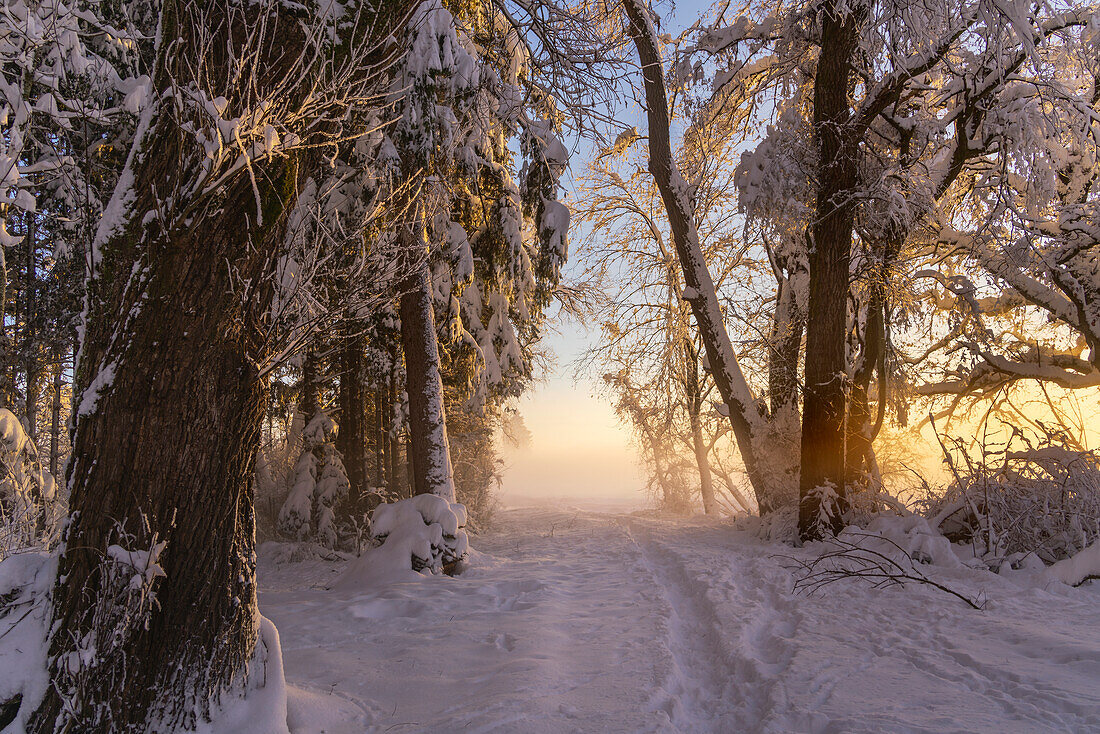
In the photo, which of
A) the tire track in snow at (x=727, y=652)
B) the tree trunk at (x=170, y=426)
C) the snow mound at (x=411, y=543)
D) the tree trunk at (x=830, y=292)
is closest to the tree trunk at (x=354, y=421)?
the snow mound at (x=411, y=543)

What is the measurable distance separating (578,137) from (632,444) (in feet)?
56.0

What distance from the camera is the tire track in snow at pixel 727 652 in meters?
2.92

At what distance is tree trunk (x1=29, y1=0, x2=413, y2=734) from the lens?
2.43m

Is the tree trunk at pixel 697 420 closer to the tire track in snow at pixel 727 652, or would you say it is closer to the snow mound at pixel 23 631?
the tire track in snow at pixel 727 652

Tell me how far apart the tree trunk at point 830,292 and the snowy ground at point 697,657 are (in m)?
1.99

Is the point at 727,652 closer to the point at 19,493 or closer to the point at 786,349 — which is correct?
the point at 19,493

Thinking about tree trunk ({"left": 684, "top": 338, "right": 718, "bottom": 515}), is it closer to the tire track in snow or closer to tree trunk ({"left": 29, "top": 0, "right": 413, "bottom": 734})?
the tire track in snow

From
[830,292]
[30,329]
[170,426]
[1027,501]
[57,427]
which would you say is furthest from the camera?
[57,427]

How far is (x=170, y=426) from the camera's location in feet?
8.51

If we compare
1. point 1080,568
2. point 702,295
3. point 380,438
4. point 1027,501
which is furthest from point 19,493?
point 1027,501

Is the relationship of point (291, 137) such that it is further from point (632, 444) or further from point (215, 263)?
point (632, 444)

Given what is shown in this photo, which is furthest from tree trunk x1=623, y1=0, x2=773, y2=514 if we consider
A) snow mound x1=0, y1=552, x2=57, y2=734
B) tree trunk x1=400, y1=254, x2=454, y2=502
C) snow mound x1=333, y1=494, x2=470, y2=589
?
snow mound x1=0, y1=552, x2=57, y2=734

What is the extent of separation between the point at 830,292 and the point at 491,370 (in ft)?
19.9

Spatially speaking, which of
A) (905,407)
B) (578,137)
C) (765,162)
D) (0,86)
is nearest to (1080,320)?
(905,407)
